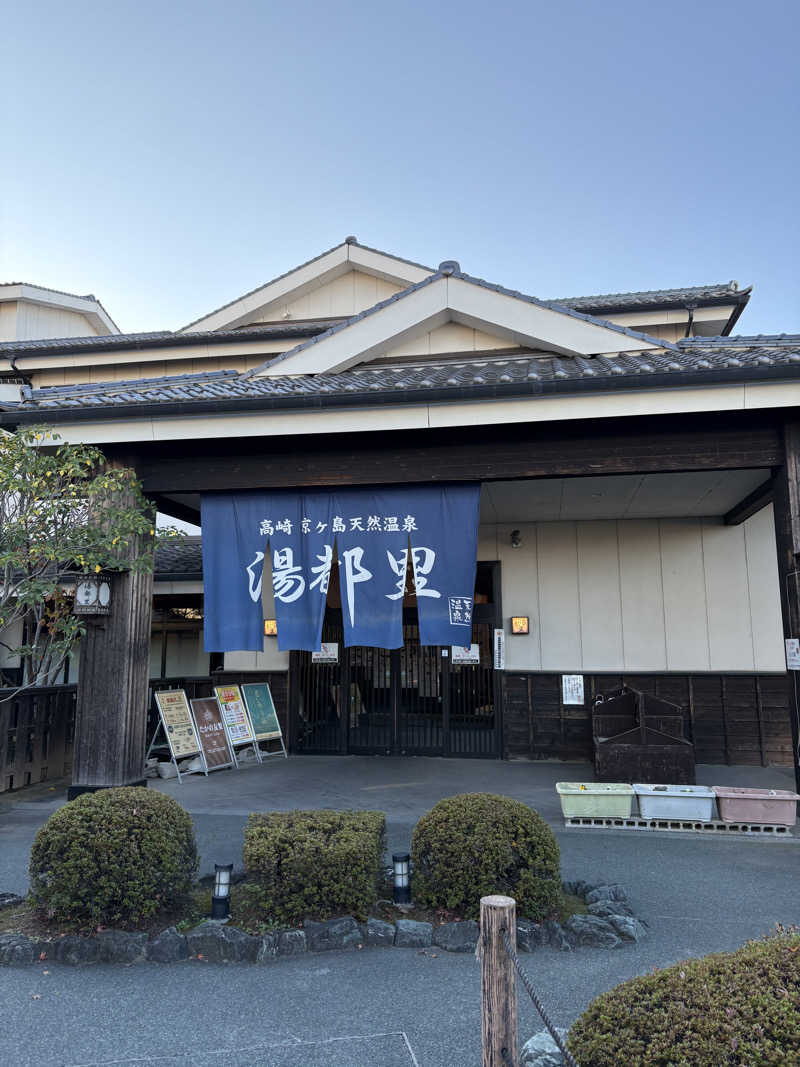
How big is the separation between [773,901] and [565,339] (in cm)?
618

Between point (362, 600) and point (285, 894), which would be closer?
point (285, 894)

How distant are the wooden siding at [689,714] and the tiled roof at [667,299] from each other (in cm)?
679

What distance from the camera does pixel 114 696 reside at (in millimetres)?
7711

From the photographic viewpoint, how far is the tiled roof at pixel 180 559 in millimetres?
12594

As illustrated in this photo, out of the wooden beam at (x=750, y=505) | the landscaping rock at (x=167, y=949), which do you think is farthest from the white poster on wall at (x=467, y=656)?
the landscaping rock at (x=167, y=949)

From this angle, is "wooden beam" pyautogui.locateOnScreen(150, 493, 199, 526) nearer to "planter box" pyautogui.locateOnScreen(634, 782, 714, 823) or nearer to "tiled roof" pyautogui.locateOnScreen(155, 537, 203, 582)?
"tiled roof" pyautogui.locateOnScreen(155, 537, 203, 582)

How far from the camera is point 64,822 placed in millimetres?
4461

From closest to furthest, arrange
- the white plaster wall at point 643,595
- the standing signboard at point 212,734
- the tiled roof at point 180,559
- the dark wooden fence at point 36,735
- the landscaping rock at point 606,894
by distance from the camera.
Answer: the landscaping rock at point 606,894
the dark wooden fence at point 36,735
the standing signboard at point 212,734
the white plaster wall at point 643,595
the tiled roof at point 180,559

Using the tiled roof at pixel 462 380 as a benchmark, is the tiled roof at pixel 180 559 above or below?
below

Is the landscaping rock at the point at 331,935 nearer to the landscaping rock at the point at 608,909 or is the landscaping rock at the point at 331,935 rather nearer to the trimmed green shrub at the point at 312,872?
the trimmed green shrub at the point at 312,872

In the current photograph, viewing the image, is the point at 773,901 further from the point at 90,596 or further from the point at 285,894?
the point at 90,596

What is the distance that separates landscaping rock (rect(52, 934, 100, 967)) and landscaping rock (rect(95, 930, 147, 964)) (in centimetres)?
3

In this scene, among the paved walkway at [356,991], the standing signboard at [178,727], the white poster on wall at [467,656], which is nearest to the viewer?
the paved walkway at [356,991]

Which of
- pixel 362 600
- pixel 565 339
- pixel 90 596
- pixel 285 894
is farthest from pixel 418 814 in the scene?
pixel 565 339
